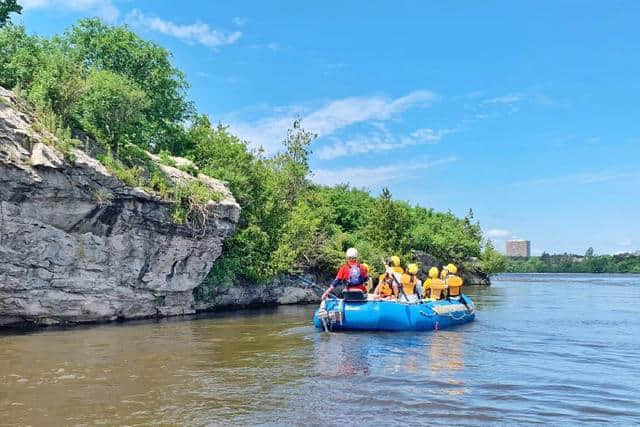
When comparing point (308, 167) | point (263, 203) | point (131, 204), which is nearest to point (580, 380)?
point (131, 204)

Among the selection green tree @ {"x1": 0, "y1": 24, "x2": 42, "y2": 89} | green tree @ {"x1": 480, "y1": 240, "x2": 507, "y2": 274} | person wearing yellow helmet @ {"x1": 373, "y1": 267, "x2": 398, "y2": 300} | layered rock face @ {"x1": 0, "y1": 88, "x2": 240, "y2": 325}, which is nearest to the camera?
layered rock face @ {"x1": 0, "y1": 88, "x2": 240, "y2": 325}

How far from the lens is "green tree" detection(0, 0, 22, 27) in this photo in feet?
79.2

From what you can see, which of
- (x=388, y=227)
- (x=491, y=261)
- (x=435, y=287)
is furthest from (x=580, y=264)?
(x=435, y=287)

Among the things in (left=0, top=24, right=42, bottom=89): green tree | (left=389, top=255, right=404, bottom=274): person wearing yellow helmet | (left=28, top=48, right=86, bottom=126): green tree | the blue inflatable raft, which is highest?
(left=0, top=24, right=42, bottom=89): green tree

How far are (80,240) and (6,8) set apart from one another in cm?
1339

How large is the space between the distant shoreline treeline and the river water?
365 ft

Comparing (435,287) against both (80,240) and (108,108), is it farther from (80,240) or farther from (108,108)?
(108,108)

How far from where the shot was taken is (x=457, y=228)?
197 feet

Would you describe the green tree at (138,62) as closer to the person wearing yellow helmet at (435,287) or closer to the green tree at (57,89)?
the green tree at (57,89)

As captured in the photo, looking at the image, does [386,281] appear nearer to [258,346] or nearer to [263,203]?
[258,346]

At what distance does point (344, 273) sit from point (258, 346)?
3.54 meters

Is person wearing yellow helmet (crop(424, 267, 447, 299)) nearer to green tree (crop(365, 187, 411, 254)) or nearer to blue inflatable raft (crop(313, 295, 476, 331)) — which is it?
blue inflatable raft (crop(313, 295, 476, 331))

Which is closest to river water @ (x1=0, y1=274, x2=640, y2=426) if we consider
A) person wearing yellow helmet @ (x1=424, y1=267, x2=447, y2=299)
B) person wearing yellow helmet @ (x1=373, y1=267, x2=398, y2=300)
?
person wearing yellow helmet @ (x1=373, y1=267, x2=398, y2=300)

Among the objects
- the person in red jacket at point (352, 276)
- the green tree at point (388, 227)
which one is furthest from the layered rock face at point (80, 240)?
the green tree at point (388, 227)
